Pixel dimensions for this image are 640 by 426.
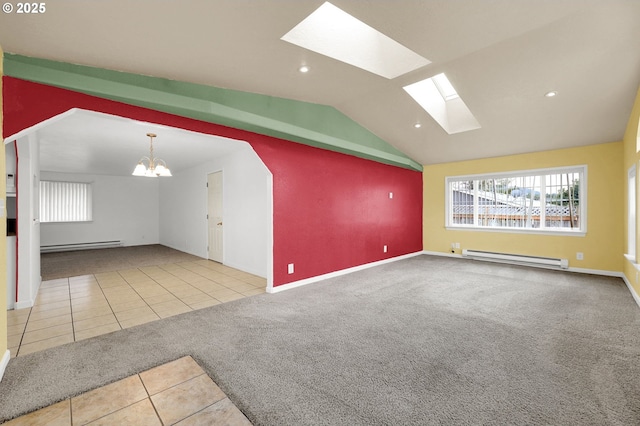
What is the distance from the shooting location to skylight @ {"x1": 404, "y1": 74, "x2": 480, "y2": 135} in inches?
172

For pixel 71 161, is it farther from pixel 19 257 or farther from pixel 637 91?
pixel 637 91

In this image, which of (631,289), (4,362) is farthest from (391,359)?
(631,289)

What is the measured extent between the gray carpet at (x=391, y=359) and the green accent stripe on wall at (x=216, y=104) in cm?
228

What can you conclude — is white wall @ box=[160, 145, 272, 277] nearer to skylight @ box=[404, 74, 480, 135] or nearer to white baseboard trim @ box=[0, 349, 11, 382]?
white baseboard trim @ box=[0, 349, 11, 382]

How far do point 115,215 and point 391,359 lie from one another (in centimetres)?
997

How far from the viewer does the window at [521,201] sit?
17.5 feet

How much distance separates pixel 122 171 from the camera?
8.23m

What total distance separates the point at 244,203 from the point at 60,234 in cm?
670

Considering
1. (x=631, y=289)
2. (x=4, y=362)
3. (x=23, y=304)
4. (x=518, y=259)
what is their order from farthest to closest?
(x=518, y=259)
(x=631, y=289)
(x=23, y=304)
(x=4, y=362)

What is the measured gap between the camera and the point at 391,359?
7.38 ft

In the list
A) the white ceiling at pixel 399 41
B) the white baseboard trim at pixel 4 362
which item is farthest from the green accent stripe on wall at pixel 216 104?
the white baseboard trim at pixel 4 362

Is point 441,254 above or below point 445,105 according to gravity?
below

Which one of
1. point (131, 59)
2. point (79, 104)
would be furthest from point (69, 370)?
point (131, 59)

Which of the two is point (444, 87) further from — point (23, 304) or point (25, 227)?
point (23, 304)
